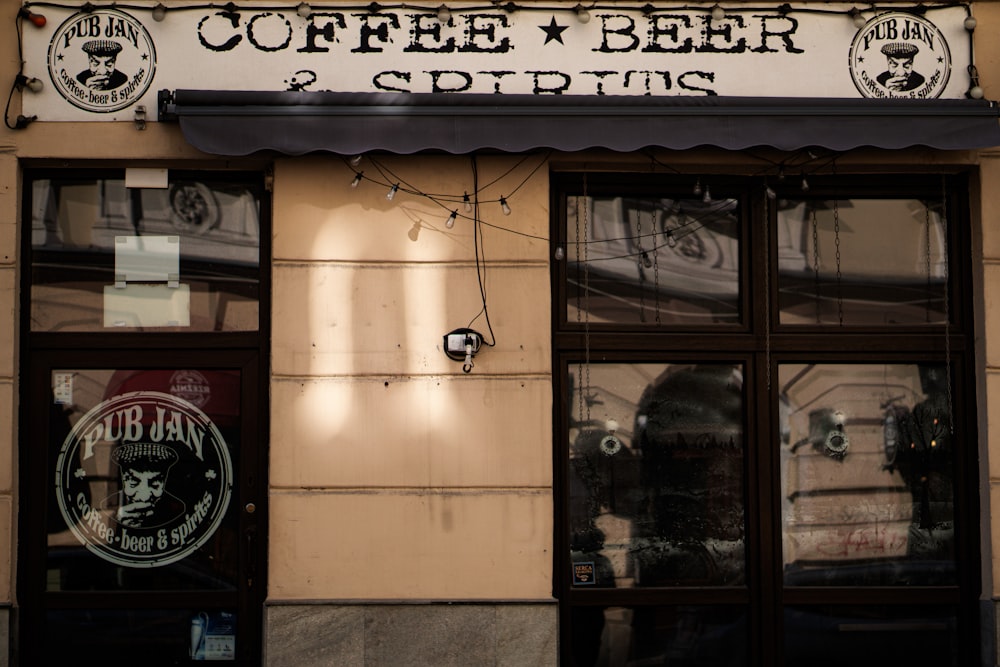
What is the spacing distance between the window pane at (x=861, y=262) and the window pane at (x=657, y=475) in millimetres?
674

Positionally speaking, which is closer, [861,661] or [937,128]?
[937,128]

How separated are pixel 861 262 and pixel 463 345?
2475 mm

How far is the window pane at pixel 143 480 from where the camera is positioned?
586 cm

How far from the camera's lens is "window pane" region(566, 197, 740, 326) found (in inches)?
238

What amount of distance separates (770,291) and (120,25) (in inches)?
162

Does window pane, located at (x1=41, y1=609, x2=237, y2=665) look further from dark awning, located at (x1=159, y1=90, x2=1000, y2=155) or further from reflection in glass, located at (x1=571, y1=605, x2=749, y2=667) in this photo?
dark awning, located at (x1=159, y1=90, x2=1000, y2=155)

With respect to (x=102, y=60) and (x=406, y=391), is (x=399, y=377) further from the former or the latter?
(x=102, y=60)

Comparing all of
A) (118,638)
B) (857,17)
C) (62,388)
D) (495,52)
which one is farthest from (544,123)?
(118,638)

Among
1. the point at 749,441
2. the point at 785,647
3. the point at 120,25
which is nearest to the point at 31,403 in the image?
the point at 120,25

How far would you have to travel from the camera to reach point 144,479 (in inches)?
232

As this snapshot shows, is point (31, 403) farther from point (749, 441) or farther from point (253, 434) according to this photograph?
point (749, 441)

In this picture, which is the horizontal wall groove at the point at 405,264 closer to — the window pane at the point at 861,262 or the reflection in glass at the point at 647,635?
the window pane at the point at 861,262

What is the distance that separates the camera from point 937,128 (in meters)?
5.58

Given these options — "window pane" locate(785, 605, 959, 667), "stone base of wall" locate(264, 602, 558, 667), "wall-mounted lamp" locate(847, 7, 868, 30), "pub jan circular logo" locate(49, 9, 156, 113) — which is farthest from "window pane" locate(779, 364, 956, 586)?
"pub jan circular logo" locate(49, 9, 156, 113)
